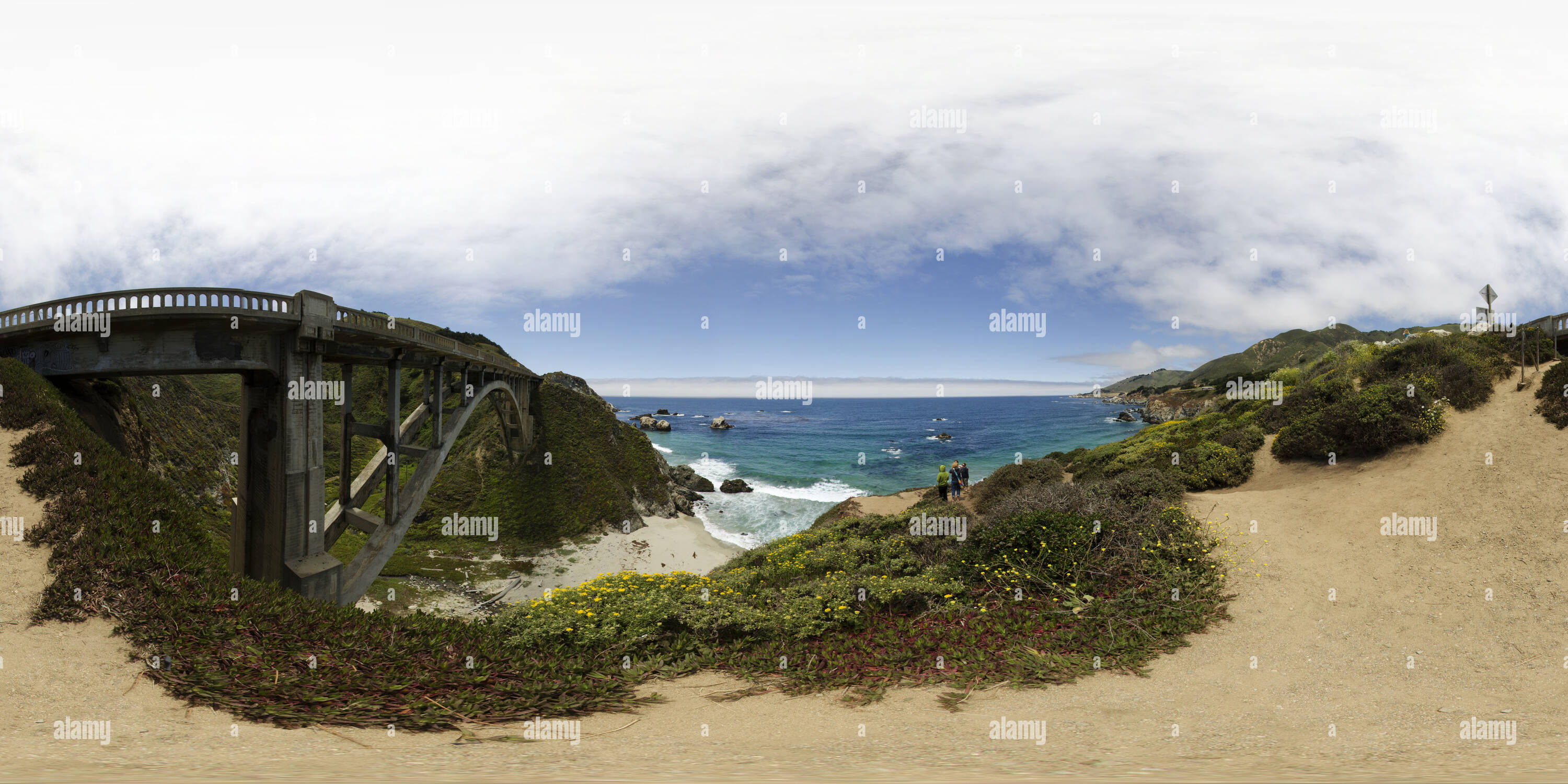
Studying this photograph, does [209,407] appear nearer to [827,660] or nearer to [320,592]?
[320,592]

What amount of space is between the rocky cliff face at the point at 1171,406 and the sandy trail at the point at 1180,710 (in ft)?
257

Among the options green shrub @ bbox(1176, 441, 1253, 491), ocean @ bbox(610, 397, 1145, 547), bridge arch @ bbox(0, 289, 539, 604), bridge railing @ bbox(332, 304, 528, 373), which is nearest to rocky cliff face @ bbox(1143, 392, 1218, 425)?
ocean @ bbox(610, 397, 1145, 547)

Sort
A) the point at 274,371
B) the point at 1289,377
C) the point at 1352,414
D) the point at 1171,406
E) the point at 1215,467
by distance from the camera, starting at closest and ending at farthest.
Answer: the point at 274,371 < the point at 1352,414 < the point at 1215,467 < the point at 1289,377 < the point at 1171,406

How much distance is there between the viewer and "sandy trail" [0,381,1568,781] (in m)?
4.74

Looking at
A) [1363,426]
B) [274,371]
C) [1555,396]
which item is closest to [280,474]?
[274,371]

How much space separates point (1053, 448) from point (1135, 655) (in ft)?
221

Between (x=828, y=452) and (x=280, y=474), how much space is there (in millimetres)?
60225

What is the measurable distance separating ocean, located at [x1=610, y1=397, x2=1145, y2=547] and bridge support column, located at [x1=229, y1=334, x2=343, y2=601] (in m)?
18.2

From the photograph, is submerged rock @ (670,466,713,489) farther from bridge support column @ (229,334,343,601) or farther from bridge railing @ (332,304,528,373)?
bridge support column @ (229,334,343,601)

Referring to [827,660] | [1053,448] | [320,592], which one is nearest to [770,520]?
[320,592]

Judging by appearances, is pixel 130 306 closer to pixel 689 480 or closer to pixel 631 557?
pixel 631 557

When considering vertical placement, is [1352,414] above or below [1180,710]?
above

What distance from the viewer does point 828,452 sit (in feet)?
230

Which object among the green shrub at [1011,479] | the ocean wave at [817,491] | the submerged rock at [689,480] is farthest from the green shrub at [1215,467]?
the submerged rock at [689,480]
